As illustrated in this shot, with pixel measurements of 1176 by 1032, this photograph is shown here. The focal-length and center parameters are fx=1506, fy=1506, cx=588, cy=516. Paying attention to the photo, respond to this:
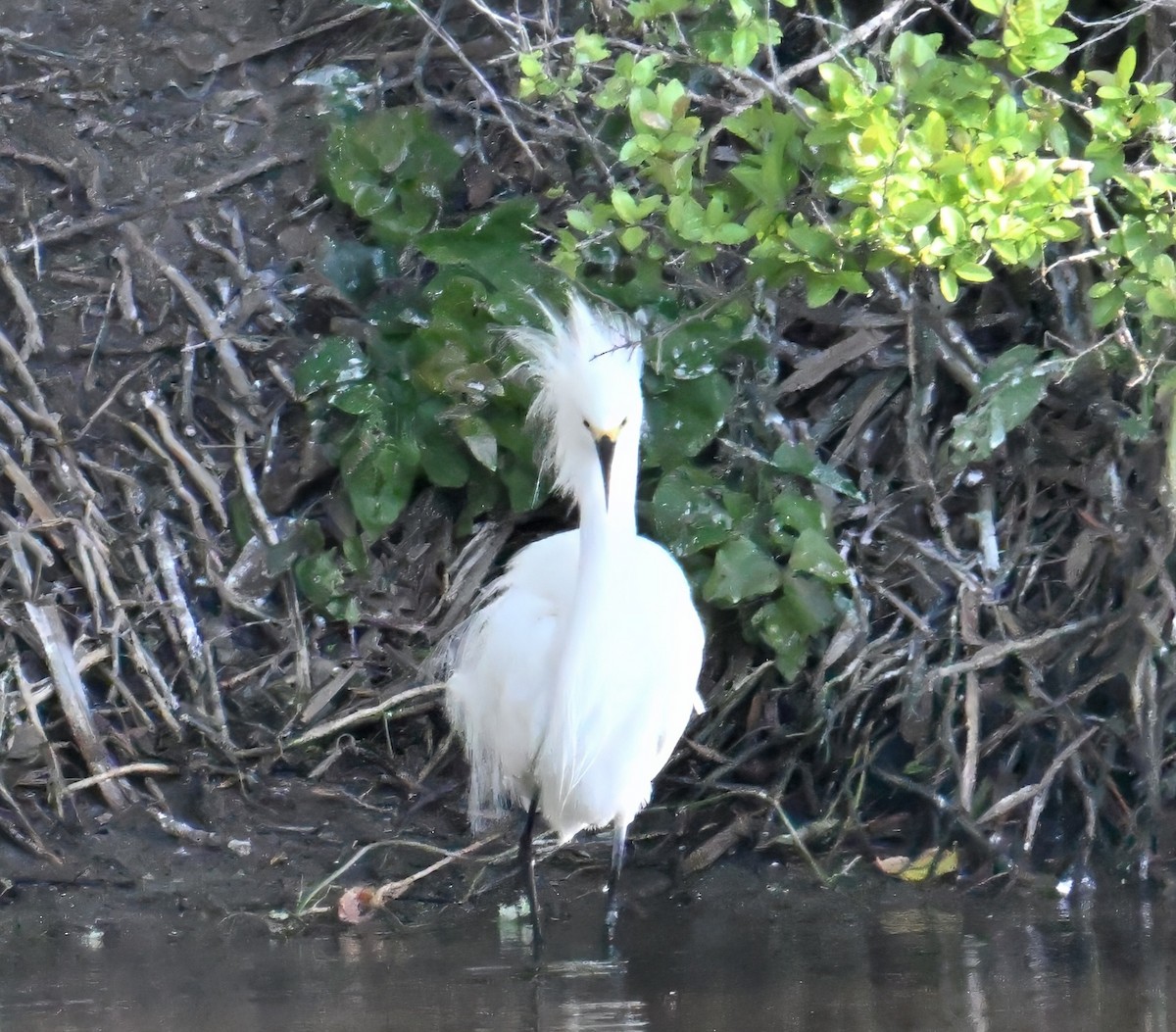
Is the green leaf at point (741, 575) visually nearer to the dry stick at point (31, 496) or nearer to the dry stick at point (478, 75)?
the dry stick at point (478, 75)

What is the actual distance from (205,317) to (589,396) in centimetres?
131

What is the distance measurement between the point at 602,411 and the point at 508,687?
1.99 ft

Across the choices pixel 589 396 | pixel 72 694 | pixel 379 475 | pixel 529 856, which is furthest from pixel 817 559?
pixel 72 694

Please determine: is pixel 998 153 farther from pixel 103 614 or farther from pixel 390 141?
pixel 103 614

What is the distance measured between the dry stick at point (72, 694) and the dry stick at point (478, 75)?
148 centimetres

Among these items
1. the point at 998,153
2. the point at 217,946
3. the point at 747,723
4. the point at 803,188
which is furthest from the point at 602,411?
the point at 217,946

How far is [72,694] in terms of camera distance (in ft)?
10.8

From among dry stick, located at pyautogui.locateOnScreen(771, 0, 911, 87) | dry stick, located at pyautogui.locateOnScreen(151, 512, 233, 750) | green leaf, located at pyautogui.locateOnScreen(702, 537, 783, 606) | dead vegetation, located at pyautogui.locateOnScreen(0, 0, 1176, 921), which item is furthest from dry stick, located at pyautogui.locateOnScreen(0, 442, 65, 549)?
dry stick, located at pyautogui.locateOnScreen(771, 0, 911, 87)

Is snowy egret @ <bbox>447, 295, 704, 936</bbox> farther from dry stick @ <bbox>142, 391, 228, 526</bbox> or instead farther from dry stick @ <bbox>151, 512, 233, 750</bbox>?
dry stick @ <bbox>142, 391, 228, 526</bbox>

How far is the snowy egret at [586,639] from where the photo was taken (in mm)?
2713

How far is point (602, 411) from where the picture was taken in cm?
263

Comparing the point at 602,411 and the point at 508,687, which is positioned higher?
the point at 602,411

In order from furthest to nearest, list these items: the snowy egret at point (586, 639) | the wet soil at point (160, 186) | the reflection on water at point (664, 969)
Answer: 1. the wet soil at point (160, 186)
2. the snowy egret at point (586, 639)
3. the reflection on water at point (664, 969)

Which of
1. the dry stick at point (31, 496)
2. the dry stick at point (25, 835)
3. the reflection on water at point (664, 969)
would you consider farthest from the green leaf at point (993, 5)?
the dry stick at point (25, 835)
